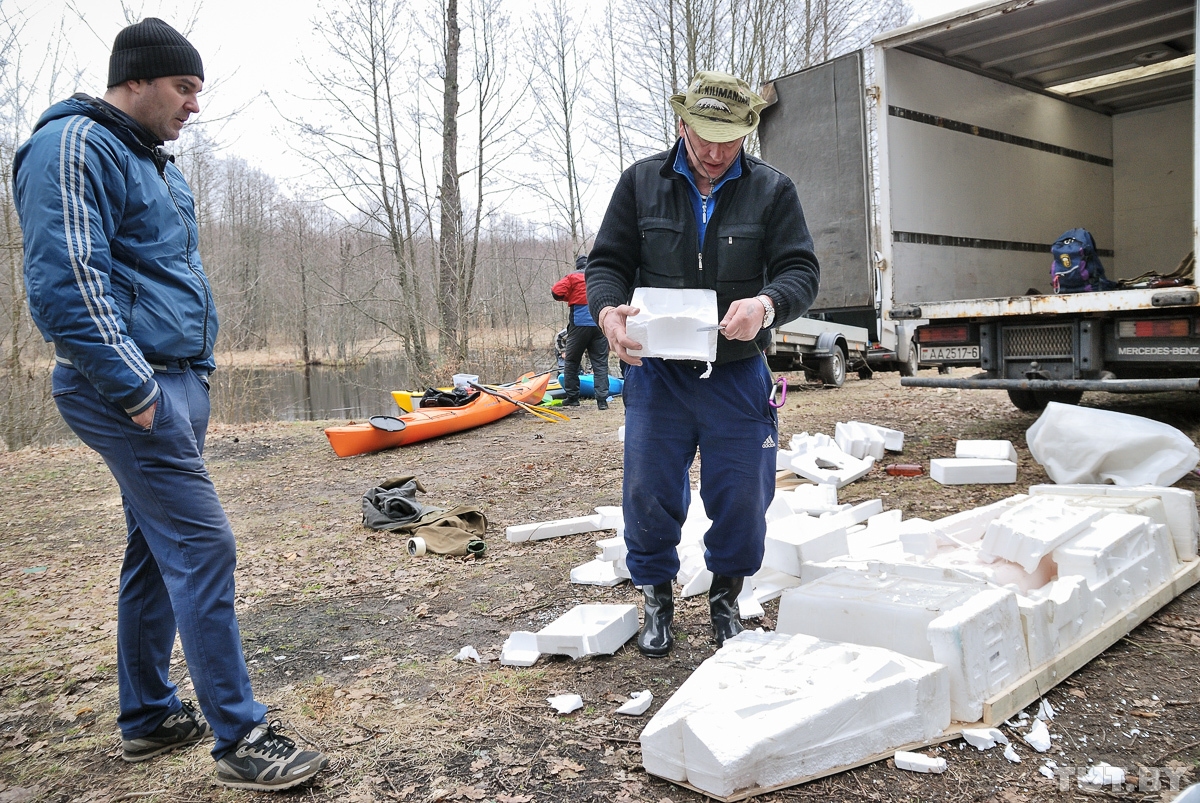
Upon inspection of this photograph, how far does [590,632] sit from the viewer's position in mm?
2908

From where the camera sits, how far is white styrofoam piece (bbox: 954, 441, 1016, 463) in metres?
5.43

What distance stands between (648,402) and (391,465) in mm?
5448

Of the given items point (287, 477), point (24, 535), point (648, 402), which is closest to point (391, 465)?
point (287, 477)

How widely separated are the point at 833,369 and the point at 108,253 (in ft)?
36.2

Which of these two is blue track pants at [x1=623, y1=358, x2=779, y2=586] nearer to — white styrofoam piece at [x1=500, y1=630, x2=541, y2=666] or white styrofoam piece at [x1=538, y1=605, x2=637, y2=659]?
white styrofoam piece at [x1=538, y1=605, x2=637, y2=659]

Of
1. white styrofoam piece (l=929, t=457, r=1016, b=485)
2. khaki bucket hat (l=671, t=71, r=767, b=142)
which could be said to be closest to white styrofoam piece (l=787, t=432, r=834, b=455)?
white styrofoam piece (l=929, t=457, r=1016, b=485)

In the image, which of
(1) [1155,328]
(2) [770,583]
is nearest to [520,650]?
(2) [770,583]

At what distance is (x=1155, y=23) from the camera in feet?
22.8

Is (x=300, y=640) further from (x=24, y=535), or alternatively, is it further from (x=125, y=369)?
(x=24, y=535)

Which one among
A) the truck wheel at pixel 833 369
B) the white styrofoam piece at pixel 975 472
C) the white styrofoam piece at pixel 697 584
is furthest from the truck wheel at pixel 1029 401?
the white styrofoam piece at pixel 697 584

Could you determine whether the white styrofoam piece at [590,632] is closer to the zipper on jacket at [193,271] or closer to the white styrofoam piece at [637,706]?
the white styrofoam piece at [637,706]

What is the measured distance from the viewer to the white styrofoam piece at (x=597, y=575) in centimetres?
375

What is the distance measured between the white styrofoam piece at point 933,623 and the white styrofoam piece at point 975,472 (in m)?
2.87

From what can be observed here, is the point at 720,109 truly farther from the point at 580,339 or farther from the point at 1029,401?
the point at 580,339
